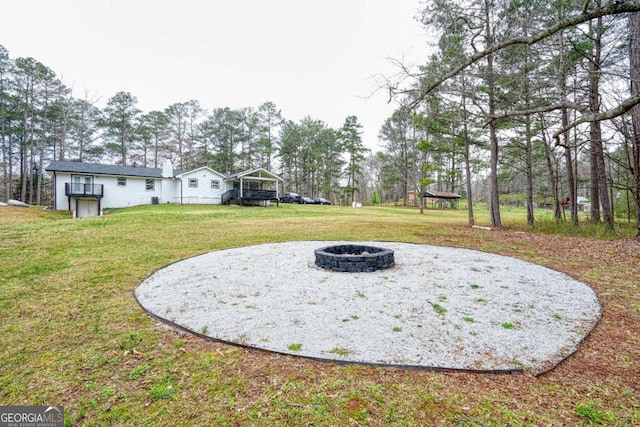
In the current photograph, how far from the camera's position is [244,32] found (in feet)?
48.1

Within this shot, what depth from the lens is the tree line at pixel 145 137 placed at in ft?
74.7

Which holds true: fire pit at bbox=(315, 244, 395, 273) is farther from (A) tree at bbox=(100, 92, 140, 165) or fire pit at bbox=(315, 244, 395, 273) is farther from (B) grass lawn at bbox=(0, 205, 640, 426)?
(A) tree at bbox=(100, 92, 140, 165)

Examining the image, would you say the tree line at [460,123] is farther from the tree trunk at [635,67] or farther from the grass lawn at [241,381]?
the grass lawn at [241,381]

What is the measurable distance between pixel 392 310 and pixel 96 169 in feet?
83.6

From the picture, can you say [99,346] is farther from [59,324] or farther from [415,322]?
[415,322]

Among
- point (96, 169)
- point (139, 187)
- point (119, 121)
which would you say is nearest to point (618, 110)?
point (139, 187)

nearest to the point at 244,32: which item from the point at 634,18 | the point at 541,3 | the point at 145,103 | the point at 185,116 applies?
the point at 541,3

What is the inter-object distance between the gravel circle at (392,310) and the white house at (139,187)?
1886 centimetres

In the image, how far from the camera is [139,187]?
22344 millimetres

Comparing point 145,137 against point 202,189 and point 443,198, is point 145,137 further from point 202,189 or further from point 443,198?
point 443,198

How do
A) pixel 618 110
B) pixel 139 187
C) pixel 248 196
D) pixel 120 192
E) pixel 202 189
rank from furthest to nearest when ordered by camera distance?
1. pixel 202 189
2. pixel 248 196
3. pixel 139 187
4. pixel 120 192
5. pixel 618 110

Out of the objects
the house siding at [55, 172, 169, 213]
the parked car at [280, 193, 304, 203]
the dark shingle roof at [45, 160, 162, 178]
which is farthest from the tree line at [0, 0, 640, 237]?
the house siding at [55, 172, 169, 213]

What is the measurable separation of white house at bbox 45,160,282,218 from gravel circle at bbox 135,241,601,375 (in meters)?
18.9

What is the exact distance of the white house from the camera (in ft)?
64.3
